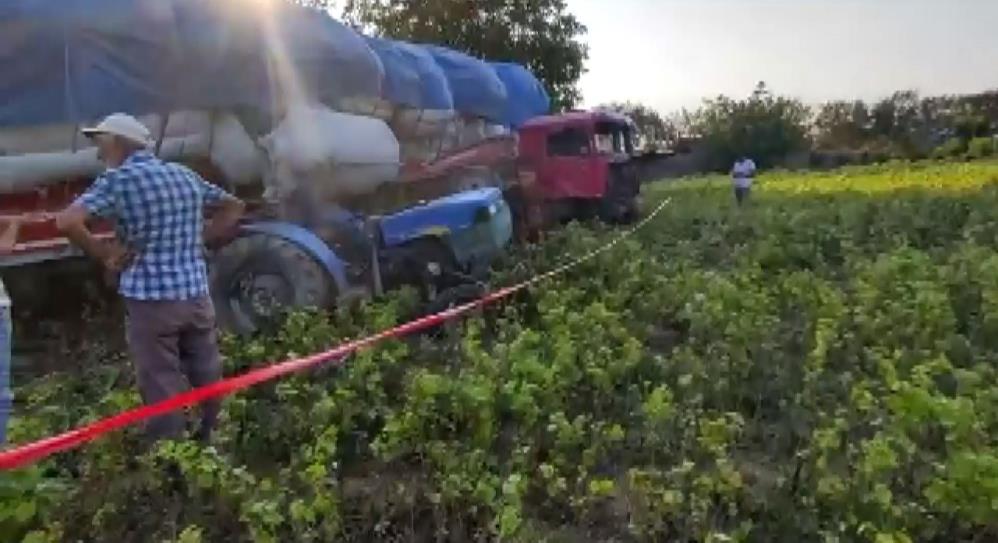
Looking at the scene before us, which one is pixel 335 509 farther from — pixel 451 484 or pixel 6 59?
pixel 6 59

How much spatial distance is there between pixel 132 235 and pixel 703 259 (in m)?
8.21

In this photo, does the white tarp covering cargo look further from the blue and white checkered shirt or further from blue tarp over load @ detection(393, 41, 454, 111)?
the blue and white checkered shirt

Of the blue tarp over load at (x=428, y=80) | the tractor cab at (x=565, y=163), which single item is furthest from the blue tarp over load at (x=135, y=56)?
the tractor cab at (x=565, y=163)

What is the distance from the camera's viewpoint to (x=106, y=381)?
6.62 metres

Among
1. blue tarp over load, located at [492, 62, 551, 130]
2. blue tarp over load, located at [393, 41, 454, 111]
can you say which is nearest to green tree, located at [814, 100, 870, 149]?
blue tarp over load, located at [492, 62, 551, 130]

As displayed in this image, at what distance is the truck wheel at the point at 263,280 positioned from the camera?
28.6 ft

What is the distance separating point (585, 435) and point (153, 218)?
1882 mm

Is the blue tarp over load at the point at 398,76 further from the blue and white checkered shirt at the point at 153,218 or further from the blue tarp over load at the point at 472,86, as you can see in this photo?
the blue and white checkered shirt at the point at 153,218

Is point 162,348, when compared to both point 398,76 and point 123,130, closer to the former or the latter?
point 123,130

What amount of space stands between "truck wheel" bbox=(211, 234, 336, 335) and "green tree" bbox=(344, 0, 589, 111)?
24.2 metres

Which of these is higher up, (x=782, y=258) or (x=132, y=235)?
(x=132, y=235)

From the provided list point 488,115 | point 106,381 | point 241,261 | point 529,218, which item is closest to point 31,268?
point 241,261

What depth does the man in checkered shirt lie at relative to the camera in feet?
16.6

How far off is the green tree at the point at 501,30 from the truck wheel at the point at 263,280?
79.3ft
